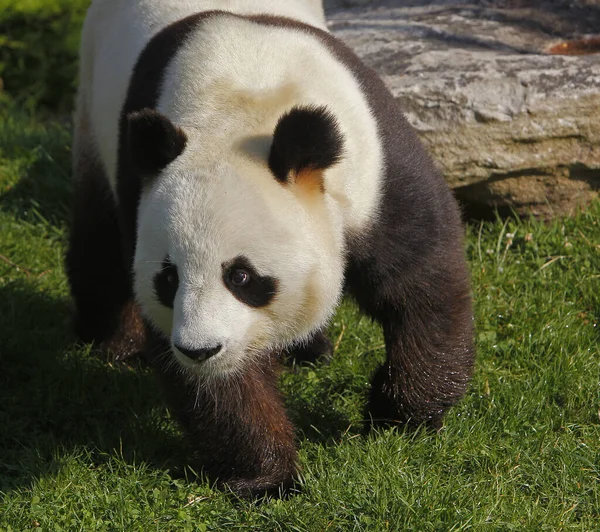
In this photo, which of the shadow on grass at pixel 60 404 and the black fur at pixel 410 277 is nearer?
the black fur at pixel 410 277

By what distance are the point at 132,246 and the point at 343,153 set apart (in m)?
1.05

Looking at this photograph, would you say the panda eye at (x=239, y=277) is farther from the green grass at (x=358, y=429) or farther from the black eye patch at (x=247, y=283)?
the green grass at (x=358, y=429)

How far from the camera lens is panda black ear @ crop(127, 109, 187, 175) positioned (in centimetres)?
327

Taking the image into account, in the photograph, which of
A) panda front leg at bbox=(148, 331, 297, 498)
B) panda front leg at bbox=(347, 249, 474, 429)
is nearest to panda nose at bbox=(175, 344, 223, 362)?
panda front leg at bbox=(148, 331, 297, 498)

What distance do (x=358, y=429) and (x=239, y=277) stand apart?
136 cm

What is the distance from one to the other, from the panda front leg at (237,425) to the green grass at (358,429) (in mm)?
91

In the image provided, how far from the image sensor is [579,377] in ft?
14.3

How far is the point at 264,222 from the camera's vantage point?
10.6 feet

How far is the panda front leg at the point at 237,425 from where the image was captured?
3.74 m

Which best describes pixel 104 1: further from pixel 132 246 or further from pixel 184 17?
pixel 132 246

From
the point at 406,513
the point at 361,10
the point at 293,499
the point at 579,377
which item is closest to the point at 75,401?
the point at 293,499

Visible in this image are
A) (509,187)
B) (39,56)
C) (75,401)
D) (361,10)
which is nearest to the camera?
(75,401)

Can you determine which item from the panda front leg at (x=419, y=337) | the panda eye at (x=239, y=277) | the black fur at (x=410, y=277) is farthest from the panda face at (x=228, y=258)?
the panda front leg at (x=419, y=337)

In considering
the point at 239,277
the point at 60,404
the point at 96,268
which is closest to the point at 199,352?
the point at 239,277
